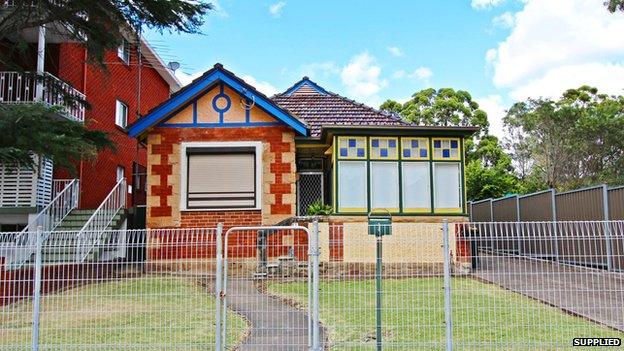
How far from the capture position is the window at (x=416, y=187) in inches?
587

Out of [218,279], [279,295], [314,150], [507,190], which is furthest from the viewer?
[507,190]

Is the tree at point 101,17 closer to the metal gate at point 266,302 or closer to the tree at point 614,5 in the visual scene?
the metal gate at point 266,302

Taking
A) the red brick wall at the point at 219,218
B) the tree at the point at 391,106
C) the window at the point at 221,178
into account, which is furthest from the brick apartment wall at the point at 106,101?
the tree at the point at 391,106

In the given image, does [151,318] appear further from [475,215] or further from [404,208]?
[475,215]

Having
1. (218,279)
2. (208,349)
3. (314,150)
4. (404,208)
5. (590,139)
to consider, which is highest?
(590,139)

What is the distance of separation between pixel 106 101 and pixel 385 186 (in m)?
11.6

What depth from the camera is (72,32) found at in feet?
36.8

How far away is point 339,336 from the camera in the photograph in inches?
289

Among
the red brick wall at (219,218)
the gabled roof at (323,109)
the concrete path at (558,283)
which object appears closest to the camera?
the concrete path at (558,283)

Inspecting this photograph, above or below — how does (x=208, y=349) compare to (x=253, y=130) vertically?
below

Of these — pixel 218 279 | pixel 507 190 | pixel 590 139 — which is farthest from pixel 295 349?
pixel 590 139

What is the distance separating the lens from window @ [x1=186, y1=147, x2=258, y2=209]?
15281 mm

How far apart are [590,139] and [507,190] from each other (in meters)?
5.43

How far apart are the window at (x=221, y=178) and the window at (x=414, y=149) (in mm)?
4075
